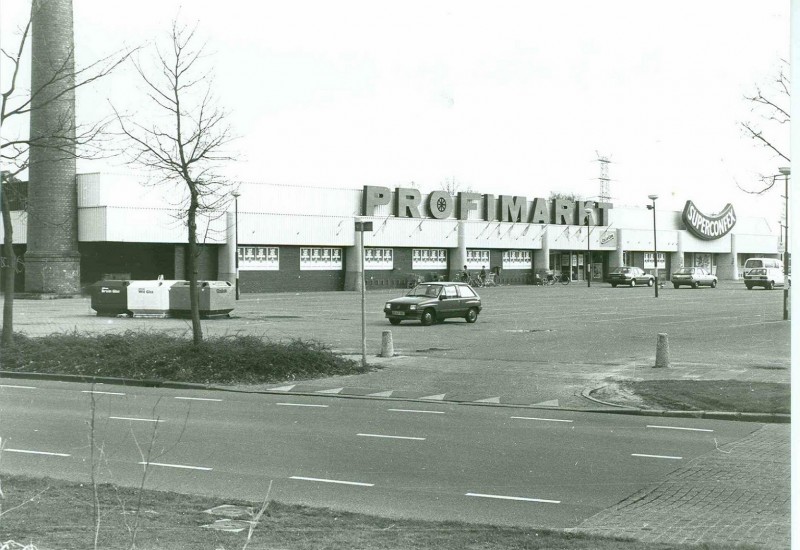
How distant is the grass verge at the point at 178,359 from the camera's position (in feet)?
53.4

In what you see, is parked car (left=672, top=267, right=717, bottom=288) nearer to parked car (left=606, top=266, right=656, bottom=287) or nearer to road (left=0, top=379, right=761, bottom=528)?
parked car (left=606, top=266, right=656, bottom=287)

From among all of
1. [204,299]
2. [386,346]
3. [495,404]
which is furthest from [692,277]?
[495,404]

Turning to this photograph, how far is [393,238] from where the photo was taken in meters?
59.5

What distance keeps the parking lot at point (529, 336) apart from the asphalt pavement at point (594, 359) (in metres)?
0.05

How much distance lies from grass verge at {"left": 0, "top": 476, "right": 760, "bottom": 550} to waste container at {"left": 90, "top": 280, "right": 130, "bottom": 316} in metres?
25.6

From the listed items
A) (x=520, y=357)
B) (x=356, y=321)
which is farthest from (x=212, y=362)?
(x=356, y=321)

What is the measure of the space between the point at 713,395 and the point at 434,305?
17.0 m

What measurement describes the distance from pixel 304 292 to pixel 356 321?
23286mm

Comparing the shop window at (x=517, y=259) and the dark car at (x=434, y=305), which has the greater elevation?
the shop window at (x=517, y=259)

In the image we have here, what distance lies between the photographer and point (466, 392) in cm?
1473

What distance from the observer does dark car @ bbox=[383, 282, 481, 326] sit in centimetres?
2959

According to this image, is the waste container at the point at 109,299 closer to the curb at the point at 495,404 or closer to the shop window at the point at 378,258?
the curb at the point at 495,404

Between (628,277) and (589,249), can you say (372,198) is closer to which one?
(589,249)

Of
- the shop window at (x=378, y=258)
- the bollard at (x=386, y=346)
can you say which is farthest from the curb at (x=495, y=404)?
the shop window at (x=378, y=258)
